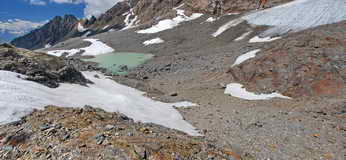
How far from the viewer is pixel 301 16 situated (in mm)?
46781

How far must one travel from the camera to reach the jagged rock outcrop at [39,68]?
12670 mm

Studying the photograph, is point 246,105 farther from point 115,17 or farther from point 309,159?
point 115,17

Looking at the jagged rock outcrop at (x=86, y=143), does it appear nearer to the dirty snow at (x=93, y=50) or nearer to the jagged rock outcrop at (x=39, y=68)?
the jagged rock outcrop at (x=39, y=68)

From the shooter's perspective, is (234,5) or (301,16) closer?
(301,16)

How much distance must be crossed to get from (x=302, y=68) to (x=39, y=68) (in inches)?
767

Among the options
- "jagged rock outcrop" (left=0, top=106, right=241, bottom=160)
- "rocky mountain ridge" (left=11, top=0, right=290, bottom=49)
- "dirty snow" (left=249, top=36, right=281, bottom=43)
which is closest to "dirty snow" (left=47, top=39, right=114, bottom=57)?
"rocky mountain ridge" (left=11, top=0, right=290, bottom=49)

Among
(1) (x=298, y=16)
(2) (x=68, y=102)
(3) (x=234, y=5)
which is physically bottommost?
(1) (x=298, y=16)

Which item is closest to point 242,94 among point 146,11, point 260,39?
point 260,39

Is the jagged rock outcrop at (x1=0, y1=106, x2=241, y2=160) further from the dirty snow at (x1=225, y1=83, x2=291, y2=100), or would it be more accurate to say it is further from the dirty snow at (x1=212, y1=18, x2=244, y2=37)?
the dirty snow at (x1=212, y1=18, x2=244, y2=37)

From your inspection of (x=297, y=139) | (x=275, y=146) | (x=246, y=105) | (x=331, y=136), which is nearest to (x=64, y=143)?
(x=275, y=146)

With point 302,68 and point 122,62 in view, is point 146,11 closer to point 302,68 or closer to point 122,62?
point 122,62

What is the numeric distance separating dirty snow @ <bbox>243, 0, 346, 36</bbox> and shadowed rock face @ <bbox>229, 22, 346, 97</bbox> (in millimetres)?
24339

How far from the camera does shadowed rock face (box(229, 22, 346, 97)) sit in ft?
52.4

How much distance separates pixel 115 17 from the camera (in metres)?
168
